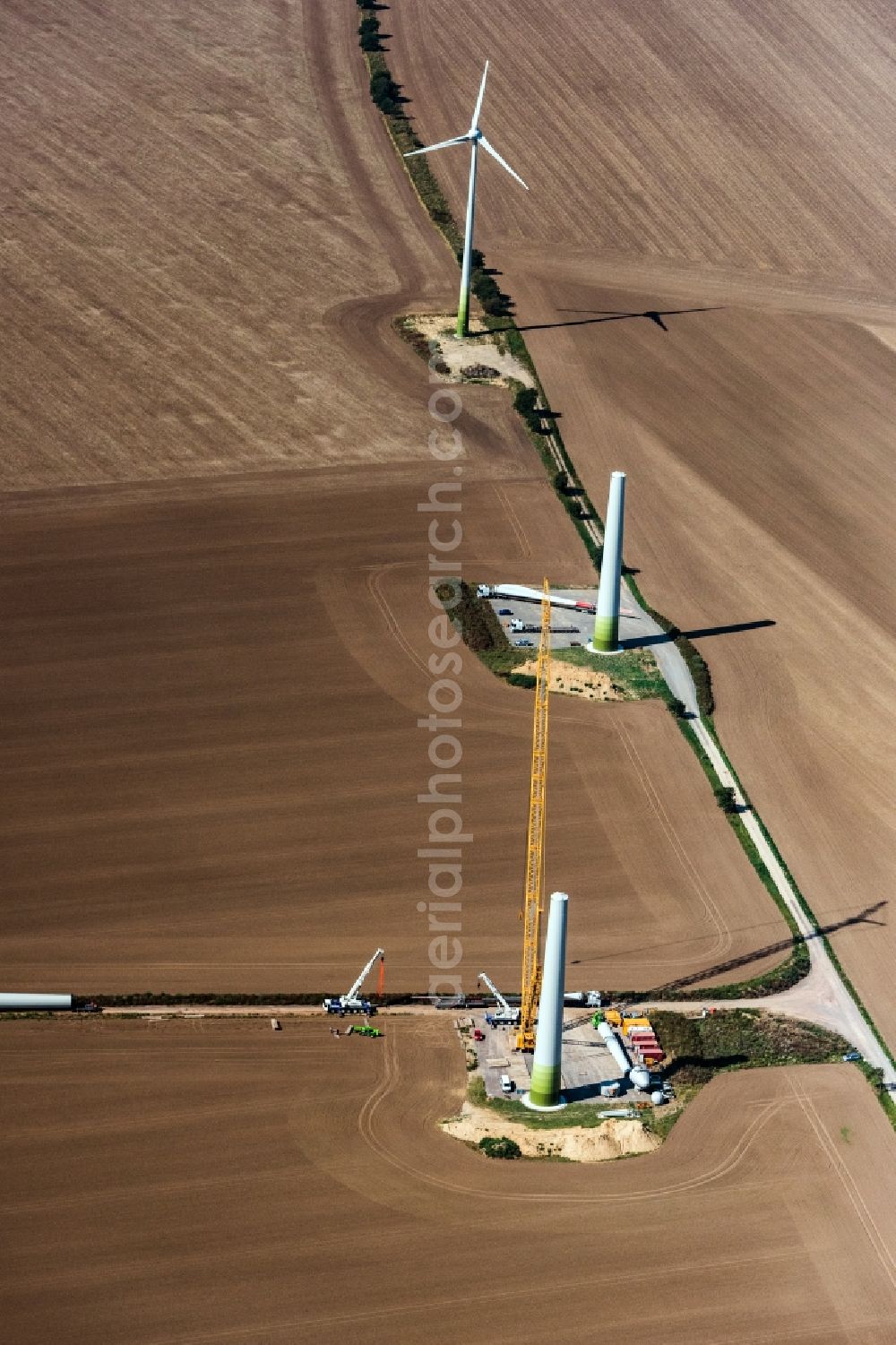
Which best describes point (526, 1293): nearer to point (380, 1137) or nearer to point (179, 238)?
point (380, 1137)

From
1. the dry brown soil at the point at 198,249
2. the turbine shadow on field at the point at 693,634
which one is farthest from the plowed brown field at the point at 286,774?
the dry brown soil at the point at 198,249

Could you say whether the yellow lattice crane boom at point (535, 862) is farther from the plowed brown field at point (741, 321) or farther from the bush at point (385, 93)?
the bush at point (385, 93)

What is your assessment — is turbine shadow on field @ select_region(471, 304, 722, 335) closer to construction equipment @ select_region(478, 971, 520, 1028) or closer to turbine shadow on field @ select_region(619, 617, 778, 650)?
turbine shadow on field @ select_region(619, 617, 778, 650)

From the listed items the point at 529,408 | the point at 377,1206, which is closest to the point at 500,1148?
the point at 377,1206

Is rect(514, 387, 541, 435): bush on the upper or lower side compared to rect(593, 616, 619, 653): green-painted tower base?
upper

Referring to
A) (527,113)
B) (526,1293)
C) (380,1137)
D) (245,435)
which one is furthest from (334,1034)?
(527,113)

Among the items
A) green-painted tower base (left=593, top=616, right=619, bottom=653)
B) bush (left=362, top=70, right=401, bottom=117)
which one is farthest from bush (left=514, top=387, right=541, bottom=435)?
bush (left=362, top=70, right=401, bottom=117)
